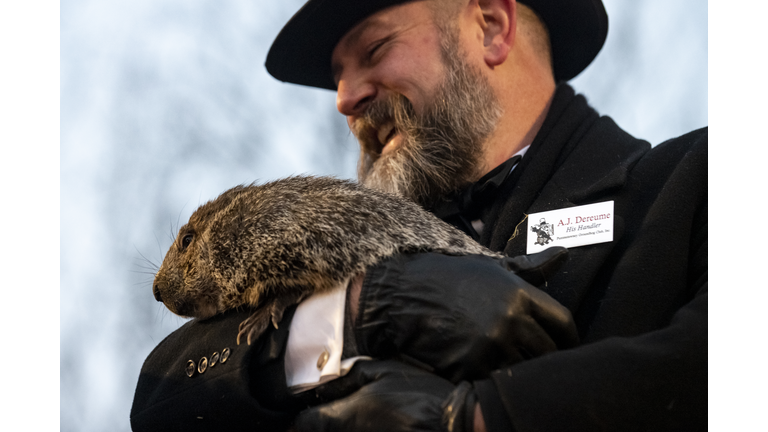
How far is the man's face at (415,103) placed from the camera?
368 centimetres

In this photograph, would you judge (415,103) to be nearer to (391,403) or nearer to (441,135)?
(441,135)

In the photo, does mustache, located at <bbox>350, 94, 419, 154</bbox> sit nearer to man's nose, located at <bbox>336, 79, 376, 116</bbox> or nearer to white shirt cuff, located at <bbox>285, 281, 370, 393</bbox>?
man's nose, located at <bbox>336, 79, 376, 116</bbox>

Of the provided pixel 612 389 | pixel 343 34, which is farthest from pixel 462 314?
pixel 343 34

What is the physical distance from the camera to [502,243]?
2854 mm

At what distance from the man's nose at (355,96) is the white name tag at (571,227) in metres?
1.65

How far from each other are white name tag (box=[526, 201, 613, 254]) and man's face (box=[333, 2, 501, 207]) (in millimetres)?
917

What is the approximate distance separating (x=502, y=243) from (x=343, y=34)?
208 centimetres

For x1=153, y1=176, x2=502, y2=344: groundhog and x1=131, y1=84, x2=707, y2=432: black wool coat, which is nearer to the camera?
x1=131, y1=84, x2=707, y2=432: black wool coat

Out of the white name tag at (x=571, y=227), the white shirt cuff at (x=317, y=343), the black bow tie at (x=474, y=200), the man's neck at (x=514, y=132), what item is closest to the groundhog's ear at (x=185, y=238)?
the white shirt cuff at (x=317, y=343)

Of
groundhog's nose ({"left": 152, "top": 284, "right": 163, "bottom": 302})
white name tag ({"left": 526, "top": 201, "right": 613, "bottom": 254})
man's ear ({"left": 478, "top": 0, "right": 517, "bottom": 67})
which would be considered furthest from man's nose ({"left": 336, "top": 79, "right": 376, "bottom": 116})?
groundhog's nose ({"left": 152, "top": 284, "right": 163, "bottom": 302})

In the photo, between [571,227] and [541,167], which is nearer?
[571,227]

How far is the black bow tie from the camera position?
322 centimetres

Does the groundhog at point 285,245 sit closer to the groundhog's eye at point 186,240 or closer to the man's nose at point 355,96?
the groundhog's eye at point 186,240

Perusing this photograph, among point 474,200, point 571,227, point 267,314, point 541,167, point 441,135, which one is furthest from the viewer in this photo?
point 441,135
